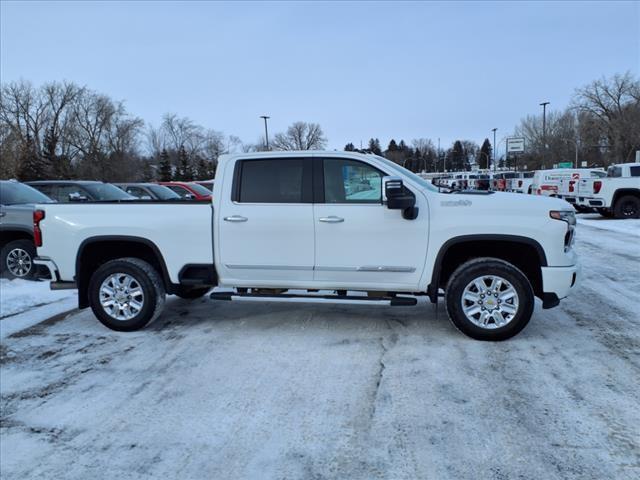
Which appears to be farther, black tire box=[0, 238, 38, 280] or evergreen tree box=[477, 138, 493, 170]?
evergreen tree box=[477, 138, 493, 170]

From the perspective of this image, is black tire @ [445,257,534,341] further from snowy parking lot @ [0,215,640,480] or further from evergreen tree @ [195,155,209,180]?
evergreen tree @ [195,155,209,180]

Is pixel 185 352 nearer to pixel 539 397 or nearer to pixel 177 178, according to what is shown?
pixel 539 397

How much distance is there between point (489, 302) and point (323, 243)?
69.8 inches

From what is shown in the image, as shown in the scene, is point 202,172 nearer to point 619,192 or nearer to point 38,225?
point 619,192

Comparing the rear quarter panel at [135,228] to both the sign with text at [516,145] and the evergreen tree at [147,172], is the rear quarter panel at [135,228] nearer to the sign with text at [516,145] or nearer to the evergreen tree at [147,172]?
the sign with text at [516,145]

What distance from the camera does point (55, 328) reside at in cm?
584

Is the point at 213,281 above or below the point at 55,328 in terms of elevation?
above

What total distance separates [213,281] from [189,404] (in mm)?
1913

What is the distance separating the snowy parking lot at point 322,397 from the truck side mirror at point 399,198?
1.31 metres

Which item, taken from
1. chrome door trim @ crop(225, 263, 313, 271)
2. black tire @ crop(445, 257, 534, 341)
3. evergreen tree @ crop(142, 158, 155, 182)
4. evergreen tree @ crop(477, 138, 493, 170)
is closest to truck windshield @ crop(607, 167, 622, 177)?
black tire @ crop(445, 257, 534, 341)

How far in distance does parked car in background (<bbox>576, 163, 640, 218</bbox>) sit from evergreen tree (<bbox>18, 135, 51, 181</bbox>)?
123ft

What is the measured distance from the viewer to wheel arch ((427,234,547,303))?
4910mm

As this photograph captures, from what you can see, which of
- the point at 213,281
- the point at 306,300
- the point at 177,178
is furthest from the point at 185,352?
the point at 177,178

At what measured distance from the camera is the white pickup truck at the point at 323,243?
4930 millimetres
